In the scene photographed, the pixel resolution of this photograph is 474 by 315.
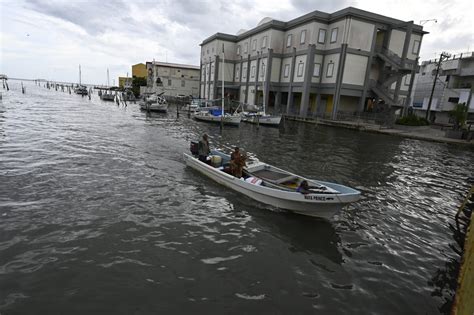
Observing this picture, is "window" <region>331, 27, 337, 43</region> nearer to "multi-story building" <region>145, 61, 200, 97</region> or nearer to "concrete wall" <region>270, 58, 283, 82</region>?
"concrete wall" <region>270, 58, 283, 82</region>

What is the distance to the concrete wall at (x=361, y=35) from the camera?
4103 centimetres

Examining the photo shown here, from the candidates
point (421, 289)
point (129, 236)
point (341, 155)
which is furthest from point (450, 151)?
point (129, 236)

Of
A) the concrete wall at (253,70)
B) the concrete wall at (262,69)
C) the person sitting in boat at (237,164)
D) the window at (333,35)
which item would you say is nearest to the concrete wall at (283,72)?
the concrete wall at (262,69)

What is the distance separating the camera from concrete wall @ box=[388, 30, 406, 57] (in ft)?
146

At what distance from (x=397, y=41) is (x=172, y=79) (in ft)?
220

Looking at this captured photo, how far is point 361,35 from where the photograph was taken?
4153 cm

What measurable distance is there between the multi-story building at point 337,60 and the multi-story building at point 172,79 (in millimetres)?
44861

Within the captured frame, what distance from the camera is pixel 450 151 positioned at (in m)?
26.8

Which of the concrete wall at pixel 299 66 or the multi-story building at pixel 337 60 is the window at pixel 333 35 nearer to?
the multi-story building at pixel 337 60

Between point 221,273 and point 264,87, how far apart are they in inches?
1874

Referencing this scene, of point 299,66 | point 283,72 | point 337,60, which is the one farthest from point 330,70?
point 283,72

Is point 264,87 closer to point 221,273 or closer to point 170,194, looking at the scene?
point 170,194

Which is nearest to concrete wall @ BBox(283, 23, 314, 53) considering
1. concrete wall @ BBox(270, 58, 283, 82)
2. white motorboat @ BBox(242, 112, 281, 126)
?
concrete wall @ BBox(270, 58, 283, 82)

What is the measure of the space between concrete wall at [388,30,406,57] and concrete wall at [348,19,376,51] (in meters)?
4.68
